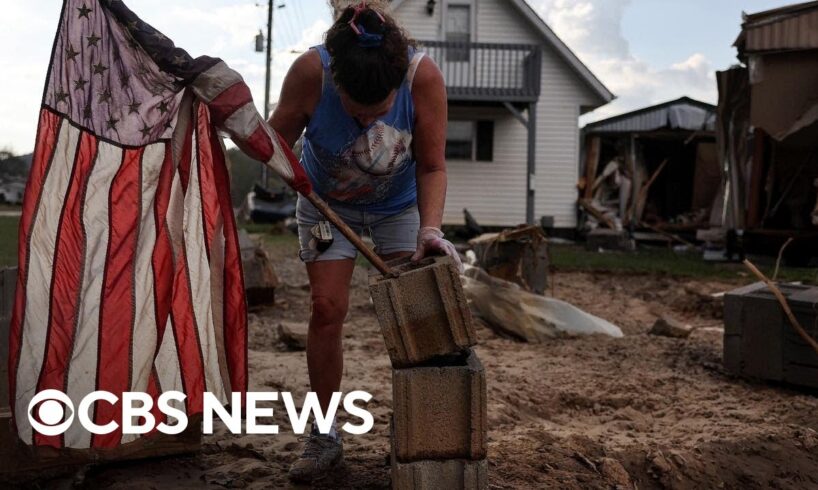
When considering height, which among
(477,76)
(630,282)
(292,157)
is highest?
(477,76)

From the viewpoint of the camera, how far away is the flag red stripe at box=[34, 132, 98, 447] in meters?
2.88

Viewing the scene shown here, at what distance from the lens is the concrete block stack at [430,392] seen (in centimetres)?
267

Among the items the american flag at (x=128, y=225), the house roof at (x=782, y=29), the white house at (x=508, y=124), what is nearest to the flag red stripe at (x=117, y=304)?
the american flag at (x=128, y=225)

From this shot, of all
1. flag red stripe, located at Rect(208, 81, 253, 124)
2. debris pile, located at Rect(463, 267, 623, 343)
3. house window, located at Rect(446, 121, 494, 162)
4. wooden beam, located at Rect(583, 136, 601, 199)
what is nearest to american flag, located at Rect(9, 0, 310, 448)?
flag red stripe, located at Rect(208, 81, 253, 124)

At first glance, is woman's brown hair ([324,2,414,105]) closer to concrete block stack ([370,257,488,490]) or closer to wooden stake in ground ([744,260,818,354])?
concrete block stack ([370,257,488,490])

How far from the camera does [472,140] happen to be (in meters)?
20.9

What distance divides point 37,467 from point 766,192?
11536 millimetres

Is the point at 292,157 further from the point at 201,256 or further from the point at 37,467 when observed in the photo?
the point at 37,467

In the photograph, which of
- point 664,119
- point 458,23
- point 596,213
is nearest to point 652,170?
point 664,119

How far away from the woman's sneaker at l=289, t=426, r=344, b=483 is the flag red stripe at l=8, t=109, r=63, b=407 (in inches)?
41.0

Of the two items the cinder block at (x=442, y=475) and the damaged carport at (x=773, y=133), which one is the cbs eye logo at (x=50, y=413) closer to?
the cinder block at (x=442, y=475)

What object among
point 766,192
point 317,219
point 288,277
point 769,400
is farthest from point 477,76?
point 317,219

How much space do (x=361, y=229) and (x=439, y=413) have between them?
99cm

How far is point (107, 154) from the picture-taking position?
119 inches
